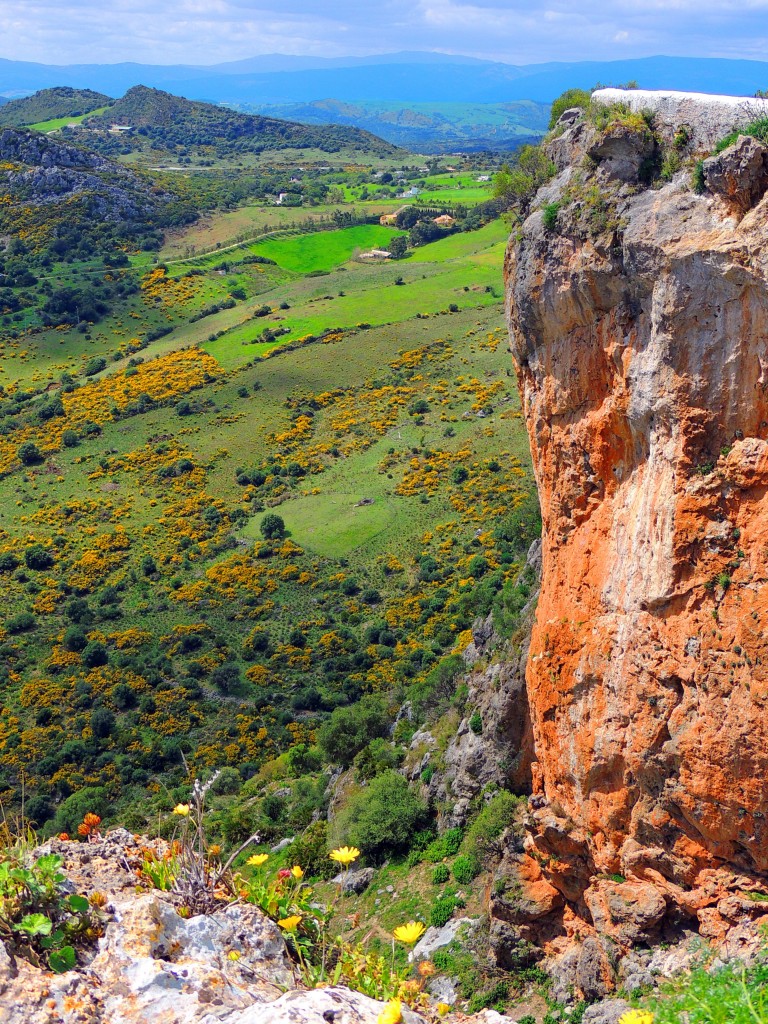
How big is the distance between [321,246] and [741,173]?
493ft

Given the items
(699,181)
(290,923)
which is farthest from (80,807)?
(699,181)

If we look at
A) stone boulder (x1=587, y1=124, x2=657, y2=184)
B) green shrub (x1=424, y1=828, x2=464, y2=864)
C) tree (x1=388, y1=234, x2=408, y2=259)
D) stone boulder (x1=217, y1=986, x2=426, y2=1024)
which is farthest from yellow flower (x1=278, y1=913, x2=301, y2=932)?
tree (x1=388, y1=234, x2=408, y2=259)

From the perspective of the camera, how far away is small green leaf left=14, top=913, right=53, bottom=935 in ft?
25.4

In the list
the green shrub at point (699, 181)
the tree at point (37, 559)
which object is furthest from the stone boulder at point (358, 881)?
the tree at point (37, 559)

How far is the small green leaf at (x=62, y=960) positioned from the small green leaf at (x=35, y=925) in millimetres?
215

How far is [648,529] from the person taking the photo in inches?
658

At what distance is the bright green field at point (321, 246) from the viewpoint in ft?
496

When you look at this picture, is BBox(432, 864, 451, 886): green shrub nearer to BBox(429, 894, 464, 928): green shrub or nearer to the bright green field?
BBox(429, 894, 464, 928): green shrub

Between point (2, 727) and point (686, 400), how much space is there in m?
45.6

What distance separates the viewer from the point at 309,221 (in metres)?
170

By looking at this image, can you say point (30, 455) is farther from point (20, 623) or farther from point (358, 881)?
point (358, 881)

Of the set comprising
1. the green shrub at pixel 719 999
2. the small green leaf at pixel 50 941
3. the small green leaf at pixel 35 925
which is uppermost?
the small green leaf at pixel 35 925

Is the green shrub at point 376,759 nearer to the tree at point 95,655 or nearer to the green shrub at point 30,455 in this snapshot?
the tree at point 95,655

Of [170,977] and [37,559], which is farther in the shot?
[37,559]
